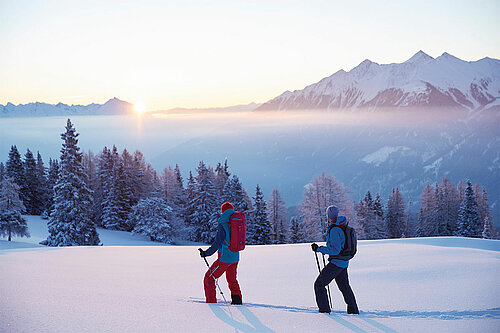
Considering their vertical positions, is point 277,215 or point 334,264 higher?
point 334,264

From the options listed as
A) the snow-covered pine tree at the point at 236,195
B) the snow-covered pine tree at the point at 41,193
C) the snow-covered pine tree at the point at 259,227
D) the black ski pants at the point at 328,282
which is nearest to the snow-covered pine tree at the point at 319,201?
the snow-covered pine tree at the point at 259,227

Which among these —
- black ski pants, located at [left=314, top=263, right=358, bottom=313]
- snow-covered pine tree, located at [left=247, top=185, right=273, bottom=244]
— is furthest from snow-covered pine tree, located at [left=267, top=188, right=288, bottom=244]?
black ski pants, located at [left=314, top=263, right=358, bottom=313]

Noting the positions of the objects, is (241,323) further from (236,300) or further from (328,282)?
(328,282)

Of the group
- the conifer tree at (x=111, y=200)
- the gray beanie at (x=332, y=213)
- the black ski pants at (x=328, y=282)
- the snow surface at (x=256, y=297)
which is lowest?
the conifer tree at (x=111, y=200)

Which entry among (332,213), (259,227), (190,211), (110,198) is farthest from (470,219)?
(332,213)

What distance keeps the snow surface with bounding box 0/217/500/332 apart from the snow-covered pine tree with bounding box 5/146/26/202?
146 feet

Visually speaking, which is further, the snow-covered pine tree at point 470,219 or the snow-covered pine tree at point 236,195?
the snow-covered pine tree at point 470,219

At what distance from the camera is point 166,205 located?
45.1m

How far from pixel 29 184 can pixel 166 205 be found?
22.8 metres

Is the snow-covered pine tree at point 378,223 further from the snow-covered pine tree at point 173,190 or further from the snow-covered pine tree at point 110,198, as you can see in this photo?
the snow-covered pine tree at point 110,198

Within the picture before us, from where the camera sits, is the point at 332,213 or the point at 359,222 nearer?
the point at 332,213

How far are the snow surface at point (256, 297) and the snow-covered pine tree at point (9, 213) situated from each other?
24037mm

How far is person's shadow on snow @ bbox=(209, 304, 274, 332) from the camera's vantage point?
5.33 meters

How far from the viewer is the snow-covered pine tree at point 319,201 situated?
41219mm
